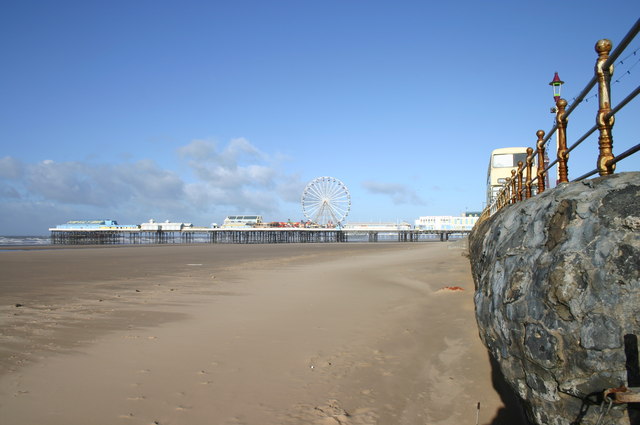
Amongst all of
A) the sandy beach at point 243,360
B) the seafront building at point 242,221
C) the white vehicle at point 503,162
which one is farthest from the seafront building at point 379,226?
the sandy beach at point 243,360

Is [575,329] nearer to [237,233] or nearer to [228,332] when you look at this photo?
[228,332]

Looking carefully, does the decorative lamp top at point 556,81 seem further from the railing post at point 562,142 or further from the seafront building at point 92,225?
the seafront building at point 92,225

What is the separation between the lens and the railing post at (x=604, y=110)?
277 centimetres

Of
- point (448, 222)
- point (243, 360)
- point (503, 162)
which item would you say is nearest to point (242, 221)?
point (448, 222)

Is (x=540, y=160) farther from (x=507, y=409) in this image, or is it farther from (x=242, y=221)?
(x=242, y=221)

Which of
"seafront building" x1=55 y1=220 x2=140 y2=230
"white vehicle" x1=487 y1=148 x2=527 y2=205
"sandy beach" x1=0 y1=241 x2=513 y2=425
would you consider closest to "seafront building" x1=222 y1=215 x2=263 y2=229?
"seafront building" x1=55 y1=220 x2=140 y2=230

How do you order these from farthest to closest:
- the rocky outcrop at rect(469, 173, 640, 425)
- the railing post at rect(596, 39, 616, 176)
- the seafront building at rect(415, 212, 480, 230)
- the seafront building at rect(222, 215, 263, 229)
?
the seafront building at rect(222, 215, 263, 229), the seafront building at rect(415, 212, 480, 230), the railing post at rect(596, 39, 616, 176), the rocky outcrop at rect(469, 173, 640, 425)

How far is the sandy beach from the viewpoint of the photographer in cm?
361

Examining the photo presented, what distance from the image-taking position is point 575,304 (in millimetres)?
2078

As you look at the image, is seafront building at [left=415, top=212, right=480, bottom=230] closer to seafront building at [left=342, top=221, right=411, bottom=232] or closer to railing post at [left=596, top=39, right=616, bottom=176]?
seafront building at [left=342, top=221, right=411, bottom=232]

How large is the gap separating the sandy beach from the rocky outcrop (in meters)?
1.49

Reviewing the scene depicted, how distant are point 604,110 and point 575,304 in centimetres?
145

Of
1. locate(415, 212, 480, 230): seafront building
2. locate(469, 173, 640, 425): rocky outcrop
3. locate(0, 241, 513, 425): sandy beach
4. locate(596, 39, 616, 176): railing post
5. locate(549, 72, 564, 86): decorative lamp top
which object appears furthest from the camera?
locate(415, 212, 480, 230): seafront building

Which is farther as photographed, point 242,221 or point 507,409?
point 242,221
